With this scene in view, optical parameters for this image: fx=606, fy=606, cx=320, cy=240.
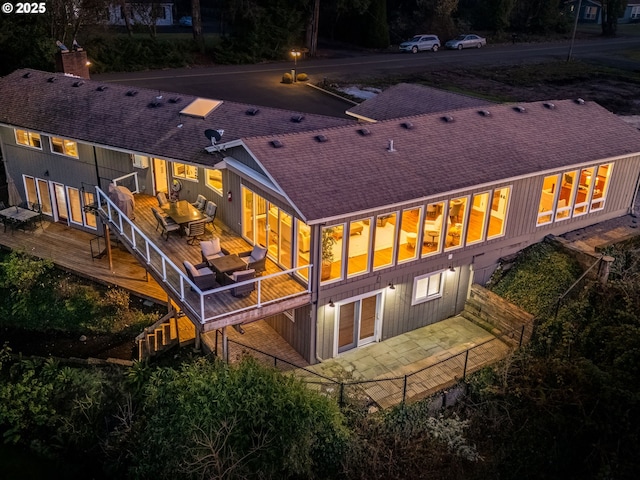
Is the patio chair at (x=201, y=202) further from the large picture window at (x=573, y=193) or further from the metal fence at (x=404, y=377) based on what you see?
the large picture window at (x=573, y=193)

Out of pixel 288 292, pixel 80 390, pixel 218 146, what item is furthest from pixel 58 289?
pixel 288 292

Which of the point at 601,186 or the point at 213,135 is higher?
the point at 213,135

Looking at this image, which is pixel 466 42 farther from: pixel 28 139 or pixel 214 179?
pixel 214 179

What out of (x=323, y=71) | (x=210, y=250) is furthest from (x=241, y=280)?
(x=323, y=71)

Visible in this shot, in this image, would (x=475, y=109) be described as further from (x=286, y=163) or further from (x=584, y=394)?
(x=584, y=394)

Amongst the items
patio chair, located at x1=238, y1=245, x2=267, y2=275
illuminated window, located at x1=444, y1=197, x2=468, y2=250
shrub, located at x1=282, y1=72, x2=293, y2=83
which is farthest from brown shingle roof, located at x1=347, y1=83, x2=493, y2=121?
shrub, located at x1=282, y1=72, x2=293, y2=83
